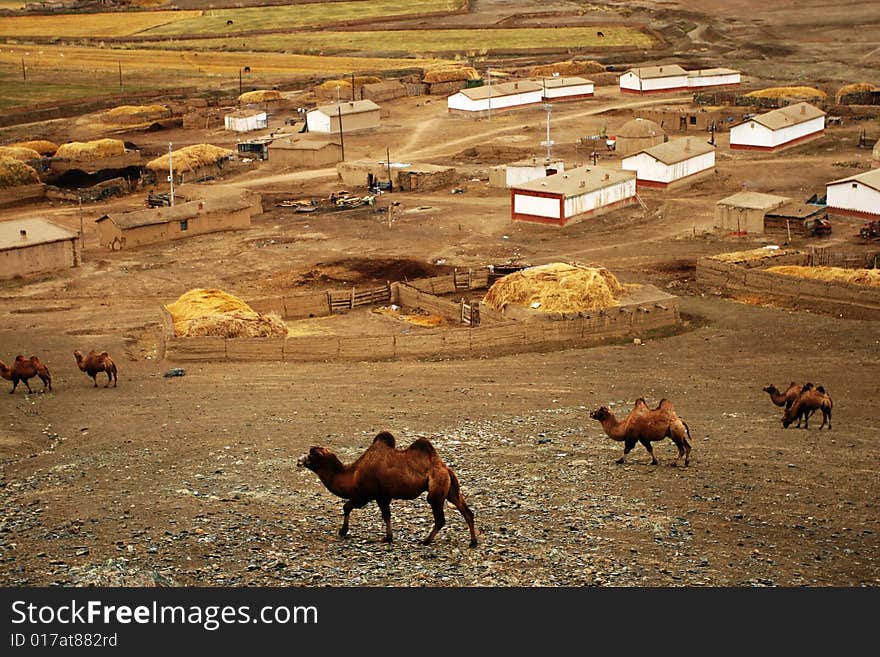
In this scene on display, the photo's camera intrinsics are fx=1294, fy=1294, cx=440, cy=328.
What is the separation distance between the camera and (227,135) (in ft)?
326

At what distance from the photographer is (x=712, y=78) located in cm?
11575

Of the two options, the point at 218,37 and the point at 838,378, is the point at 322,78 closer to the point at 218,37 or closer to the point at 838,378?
the point at 218,37

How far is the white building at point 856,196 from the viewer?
6325 cm

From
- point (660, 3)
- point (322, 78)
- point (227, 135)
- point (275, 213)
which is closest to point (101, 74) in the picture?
point (322, 78)

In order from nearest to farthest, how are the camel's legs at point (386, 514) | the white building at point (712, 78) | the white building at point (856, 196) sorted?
the camel's legs at point (386, 514), the white building at point (856, 196), the white building at point (712, 78)

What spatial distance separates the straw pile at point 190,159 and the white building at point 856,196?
39.1 meters

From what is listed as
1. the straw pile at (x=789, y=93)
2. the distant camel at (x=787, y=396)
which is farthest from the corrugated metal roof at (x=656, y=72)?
the distant camel at (x=787, y=396)

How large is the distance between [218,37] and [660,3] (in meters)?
64.2

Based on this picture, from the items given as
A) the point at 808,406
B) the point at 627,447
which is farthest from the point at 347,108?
the point at 627,447

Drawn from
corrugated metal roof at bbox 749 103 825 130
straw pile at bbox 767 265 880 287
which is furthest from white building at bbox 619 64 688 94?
straw pile at bbox 767 265 880 287

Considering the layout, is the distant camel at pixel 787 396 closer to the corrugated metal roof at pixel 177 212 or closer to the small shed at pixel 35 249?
the small shed at pixel 35 249

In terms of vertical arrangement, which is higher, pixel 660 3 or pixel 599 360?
pixel 660 3

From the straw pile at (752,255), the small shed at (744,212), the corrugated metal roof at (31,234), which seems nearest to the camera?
the straw pile at (752,255)

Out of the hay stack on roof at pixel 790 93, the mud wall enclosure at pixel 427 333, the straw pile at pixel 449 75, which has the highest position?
the straw pile at pixel 449 75
